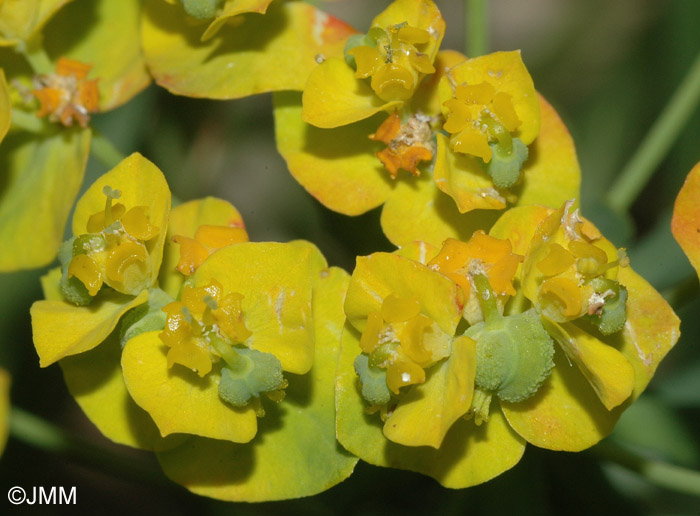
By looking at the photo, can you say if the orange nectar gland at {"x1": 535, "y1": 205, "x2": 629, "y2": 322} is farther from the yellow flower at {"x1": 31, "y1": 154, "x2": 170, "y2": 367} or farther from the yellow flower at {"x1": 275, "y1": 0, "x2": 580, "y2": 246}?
the yellow flower at {"x1": 31, "y1": 154, "x2": 170, "y2": 367}

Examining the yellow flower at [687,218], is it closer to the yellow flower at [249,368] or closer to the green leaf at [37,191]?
the yellow flower at [249,368]

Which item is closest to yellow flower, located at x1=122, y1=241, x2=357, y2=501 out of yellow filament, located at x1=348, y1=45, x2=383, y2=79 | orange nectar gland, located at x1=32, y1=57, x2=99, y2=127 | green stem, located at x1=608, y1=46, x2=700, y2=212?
yellow filament, located at x1=348, y1=45, x2=383, y2=79

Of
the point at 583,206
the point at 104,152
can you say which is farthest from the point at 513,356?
the point at 104,152

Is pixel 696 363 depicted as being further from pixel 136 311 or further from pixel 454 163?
pixel 136 311

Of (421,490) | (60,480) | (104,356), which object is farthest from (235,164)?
(104,356)

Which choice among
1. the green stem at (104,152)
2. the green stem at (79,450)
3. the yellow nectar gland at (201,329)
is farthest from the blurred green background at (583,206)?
the yellow nectar gland at (201,329)

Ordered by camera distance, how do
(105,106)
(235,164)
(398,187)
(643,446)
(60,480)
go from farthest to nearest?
(235,164) < (60,480) < (643,446) < (105,106) < (398,187)

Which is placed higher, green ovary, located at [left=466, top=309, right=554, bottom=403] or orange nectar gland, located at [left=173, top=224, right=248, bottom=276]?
green ovary, located at [left=466, top=309, right=554, bottom=403]
